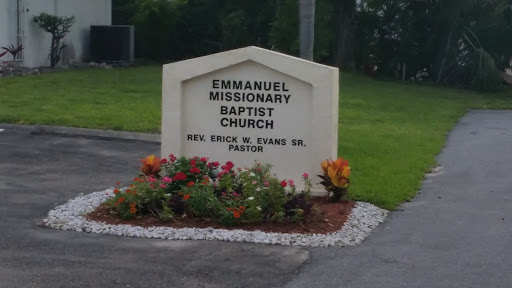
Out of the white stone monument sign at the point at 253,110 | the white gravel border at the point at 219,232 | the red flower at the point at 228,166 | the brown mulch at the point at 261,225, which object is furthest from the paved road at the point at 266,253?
the red flower at the point at 228,166

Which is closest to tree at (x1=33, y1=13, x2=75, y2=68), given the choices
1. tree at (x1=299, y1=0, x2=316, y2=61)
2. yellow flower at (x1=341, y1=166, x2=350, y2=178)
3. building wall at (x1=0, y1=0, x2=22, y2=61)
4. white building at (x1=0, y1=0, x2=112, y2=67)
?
white building at (x1=0, y1=0, x2=112, y2=67)

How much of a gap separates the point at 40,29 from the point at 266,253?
1772 cm

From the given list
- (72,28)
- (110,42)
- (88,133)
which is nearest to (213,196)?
(88,133)

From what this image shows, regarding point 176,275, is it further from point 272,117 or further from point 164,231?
point 272,117

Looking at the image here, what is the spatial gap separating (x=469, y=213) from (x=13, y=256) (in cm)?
465

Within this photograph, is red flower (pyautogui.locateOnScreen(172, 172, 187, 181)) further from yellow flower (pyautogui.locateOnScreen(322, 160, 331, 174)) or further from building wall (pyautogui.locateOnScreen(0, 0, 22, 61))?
building wall (pyautogui.locateOnScreen(0, 0, 22, 61))

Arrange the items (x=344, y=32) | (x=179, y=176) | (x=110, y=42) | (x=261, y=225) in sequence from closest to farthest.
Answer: (x=261, y=225) < (x=179, y=176) < (x=110, y=42) < (x=344, y=32)

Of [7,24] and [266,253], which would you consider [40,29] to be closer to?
[7,24]

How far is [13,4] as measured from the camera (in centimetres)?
2247

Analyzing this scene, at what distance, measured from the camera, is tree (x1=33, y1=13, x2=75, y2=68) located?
76.2 feet

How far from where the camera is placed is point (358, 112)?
17719 millimetres

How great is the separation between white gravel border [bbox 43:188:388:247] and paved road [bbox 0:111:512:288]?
133mm

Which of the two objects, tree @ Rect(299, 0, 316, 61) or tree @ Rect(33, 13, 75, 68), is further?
tree @ Rect(33, 13, 75, 68)

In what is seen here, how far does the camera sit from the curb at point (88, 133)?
44.6 ft
